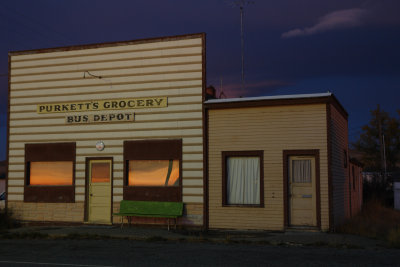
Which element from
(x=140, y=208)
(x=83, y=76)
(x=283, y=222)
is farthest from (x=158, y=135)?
(x=283, y=222)

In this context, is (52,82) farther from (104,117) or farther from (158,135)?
(158,135)

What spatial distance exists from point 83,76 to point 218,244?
27.6 ft

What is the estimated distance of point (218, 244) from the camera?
12141mm

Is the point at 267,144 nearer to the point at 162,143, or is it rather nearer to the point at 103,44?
the point at 162,143

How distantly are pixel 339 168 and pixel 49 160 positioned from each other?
34.1ft

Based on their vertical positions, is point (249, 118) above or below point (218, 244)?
above

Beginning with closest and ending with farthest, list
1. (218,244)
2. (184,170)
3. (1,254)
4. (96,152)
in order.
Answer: (1,254) → (218,244) → (184,170) → (96,152)

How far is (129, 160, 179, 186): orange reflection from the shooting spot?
15.9 meters

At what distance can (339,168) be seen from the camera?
52.0 feet

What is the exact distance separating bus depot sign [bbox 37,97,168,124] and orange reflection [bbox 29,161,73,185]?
5.42 feet

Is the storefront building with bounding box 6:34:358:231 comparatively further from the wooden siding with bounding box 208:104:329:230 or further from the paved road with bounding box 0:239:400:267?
the paved road with bounding box 0:239:400:267

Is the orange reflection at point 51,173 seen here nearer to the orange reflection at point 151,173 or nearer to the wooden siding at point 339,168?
the orange reflection at point 151,173

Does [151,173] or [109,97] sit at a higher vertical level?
[109,97]

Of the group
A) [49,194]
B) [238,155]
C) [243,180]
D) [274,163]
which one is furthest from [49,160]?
[274,163]
